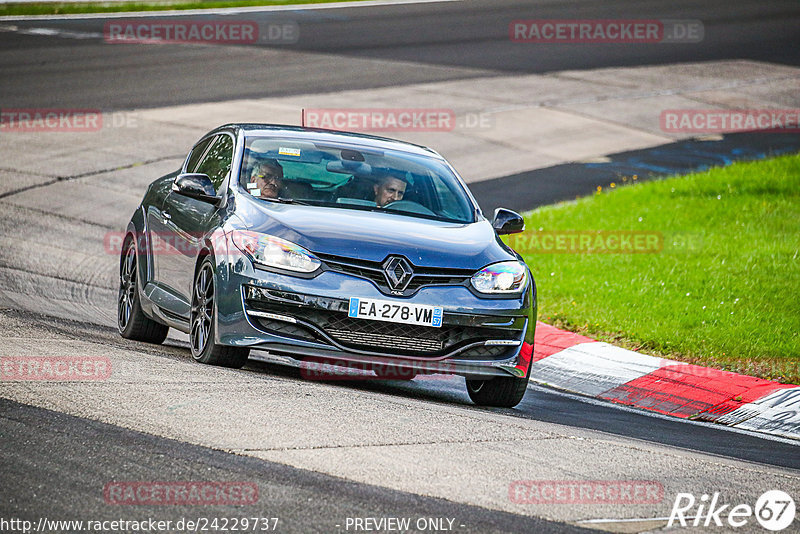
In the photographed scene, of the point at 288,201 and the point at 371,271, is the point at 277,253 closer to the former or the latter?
the point at 371,271

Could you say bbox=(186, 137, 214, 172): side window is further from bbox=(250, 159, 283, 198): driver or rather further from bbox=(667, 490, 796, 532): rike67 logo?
bbox=(667, 490, 796, 532): rike67 logo

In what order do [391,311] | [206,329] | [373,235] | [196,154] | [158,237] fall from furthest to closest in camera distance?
[196,154]
[158,237]
[206,329]
[373,235]
[391,311]

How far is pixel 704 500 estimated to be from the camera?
18.9 feet

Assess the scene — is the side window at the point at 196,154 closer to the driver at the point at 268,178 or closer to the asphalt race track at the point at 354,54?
the driver at the point at 268,178

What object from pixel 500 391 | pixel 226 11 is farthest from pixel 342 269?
pixel 226 11

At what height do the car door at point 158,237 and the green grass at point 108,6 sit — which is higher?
the car door at point 158,237

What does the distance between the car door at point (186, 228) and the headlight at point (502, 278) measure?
1.79 m

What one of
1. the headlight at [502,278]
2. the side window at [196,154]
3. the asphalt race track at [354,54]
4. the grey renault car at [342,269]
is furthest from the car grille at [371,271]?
the asphalt race track at [354,54]

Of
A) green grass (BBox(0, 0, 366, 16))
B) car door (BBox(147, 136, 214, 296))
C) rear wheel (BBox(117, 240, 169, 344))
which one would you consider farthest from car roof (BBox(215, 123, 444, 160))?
green grass (BBox(0, 0, 366, 16))

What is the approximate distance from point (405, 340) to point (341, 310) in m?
0.45

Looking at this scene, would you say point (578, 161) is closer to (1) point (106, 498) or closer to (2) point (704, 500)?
(2) point (704, 500)

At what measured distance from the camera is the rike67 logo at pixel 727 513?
17.8 feet

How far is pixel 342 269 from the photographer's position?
296 inches

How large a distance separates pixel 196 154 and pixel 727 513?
5845 mm
